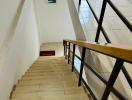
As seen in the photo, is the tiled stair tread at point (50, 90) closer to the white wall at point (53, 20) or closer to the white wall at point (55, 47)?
the white wall at point (53, 20)

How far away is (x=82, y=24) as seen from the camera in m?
3.18

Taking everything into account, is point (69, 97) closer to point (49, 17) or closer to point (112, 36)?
point (112, 36)

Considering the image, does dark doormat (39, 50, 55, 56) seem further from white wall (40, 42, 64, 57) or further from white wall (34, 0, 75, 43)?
white wall (34, 0, 75, 43)

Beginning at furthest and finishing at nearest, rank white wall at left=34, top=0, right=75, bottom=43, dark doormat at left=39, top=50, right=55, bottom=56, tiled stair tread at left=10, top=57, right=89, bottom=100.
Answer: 1. dark doormat at left=39, top=50, right=55, bottom=56
2. white wall at left=34, top=0, right=75, bottom=43
3. tiled stair tread at left=10, top=57, right=89, bottom=100

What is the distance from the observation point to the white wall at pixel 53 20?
8.95 m

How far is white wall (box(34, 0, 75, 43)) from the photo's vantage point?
8953mm

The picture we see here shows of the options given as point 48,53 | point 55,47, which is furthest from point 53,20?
point 48,53

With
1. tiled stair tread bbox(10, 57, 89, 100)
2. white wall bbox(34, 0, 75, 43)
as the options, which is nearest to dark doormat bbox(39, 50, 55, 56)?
white wall bbox(34, 0, 75, 43)

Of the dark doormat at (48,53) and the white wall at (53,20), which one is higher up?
the white wall at (53,20)

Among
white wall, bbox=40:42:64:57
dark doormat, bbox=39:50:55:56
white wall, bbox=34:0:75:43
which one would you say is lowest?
dark doormat, bbox=39:50:55:56

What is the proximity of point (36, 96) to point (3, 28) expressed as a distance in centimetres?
86

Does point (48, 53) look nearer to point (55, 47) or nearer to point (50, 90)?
point (55, 47)

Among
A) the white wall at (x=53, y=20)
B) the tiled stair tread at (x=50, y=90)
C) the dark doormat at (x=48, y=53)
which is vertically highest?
the white wall at (x=53, y=20)

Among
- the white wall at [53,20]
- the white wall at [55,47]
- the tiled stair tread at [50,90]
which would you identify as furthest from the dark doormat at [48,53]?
the tiled stair tread at [50,90]
